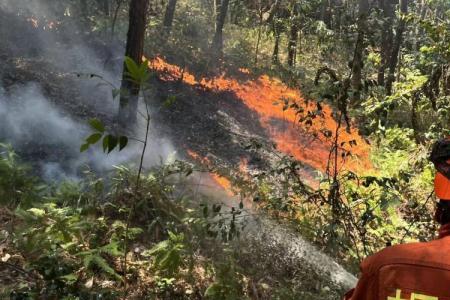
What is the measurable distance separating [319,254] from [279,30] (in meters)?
16.9

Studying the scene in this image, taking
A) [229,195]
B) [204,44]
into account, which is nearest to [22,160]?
[229,195]

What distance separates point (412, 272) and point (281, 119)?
12788 mm

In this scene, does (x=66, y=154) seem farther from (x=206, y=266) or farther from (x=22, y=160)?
(x=206, y=266)

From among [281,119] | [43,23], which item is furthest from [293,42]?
[43,23]

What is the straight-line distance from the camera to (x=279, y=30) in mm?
21594

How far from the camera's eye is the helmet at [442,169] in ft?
5.59

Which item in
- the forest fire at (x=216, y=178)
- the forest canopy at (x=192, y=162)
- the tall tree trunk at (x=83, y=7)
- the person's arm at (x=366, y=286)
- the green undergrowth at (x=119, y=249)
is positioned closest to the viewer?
the person's arm at (x=366, y=286)

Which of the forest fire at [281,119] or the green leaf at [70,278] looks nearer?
the green leaf at [70,278]

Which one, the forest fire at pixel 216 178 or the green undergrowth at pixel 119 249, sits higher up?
the forest fire at pixel 216 178

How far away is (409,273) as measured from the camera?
143 centimetres

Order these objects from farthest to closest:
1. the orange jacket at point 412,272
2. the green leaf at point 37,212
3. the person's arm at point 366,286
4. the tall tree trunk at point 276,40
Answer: the tall tree trunk at point 276,40
the green leaf at point 37,212
the person's arm at point 366,286
the orange jacket at point 412,272

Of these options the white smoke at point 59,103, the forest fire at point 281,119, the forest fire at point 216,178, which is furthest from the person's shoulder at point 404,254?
the forest fire at point 281,119

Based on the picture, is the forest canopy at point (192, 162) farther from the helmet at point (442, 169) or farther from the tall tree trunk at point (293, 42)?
the helmet at point (442, 169)

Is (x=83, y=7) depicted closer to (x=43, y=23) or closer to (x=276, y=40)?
(x=43, y=23)
